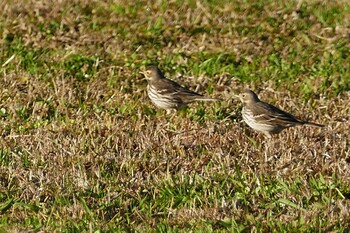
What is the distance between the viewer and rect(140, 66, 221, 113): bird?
9.97 meters

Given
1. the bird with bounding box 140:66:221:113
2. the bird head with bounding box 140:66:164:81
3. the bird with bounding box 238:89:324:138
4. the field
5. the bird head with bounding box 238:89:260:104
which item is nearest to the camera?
the field

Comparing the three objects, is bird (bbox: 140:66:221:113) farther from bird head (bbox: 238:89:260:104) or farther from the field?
bird head (bbox: 238:89:260:104)

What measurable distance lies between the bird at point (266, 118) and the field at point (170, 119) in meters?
0.11

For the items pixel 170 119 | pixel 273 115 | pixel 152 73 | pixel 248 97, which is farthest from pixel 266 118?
pixel 152 73

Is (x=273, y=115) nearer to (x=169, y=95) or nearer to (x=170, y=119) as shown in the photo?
(x=170, y=119)

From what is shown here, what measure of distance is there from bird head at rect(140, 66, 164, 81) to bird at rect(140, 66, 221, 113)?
35mm

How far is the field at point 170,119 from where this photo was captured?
7.02m

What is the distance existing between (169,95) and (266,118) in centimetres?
127

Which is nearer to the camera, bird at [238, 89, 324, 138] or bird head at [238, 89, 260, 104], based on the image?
bird at [238, 89, 324, 138]

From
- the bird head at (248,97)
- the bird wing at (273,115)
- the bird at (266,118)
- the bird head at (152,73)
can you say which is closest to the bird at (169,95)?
the bird head at (152,73)

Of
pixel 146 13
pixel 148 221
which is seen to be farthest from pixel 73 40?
pixel 148 221

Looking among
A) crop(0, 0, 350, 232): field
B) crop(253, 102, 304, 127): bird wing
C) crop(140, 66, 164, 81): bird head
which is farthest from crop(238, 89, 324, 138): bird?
crop(140, 66, 164, 81): bird head

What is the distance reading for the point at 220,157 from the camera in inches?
320

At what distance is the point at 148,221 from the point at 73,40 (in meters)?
5.31
